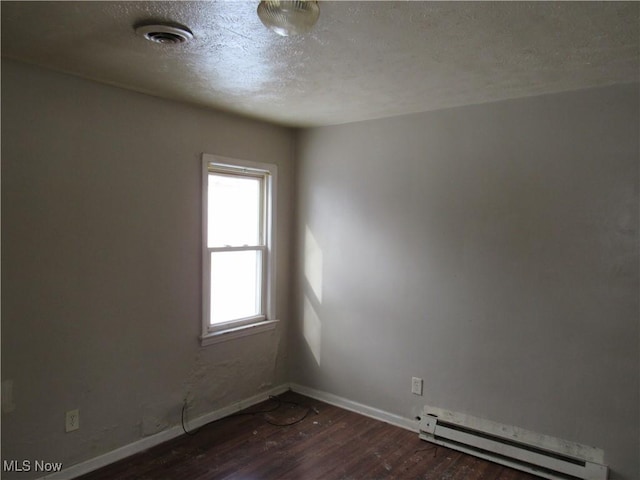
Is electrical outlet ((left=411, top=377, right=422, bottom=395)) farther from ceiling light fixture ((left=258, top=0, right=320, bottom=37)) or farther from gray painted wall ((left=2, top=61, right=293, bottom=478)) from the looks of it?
ceiling light fixture ((left=258, top=0, right=320, bottom=37))

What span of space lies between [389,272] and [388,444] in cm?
125

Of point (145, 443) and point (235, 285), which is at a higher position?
point (235, 285)

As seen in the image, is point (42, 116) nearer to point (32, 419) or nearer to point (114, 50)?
point (114, 50)

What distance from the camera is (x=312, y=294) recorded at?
163 inches

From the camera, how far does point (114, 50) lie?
2.28 meters

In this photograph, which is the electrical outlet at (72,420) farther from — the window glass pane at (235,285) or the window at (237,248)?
the window glass pane at (235,285)

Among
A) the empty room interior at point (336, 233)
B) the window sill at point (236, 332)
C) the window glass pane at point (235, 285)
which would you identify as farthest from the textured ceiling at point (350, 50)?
the window sill at point (236, 332)

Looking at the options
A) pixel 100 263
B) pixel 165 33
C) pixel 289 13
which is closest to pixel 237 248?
pixel 100 263

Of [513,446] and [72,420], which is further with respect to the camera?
[513,446]

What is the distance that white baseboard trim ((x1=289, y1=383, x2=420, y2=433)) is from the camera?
3.54m

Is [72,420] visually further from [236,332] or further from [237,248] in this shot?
[237,248]

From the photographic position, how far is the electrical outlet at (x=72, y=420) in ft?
8.99

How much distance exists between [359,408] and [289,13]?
311cm

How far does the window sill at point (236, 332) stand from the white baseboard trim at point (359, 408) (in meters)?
0.67
